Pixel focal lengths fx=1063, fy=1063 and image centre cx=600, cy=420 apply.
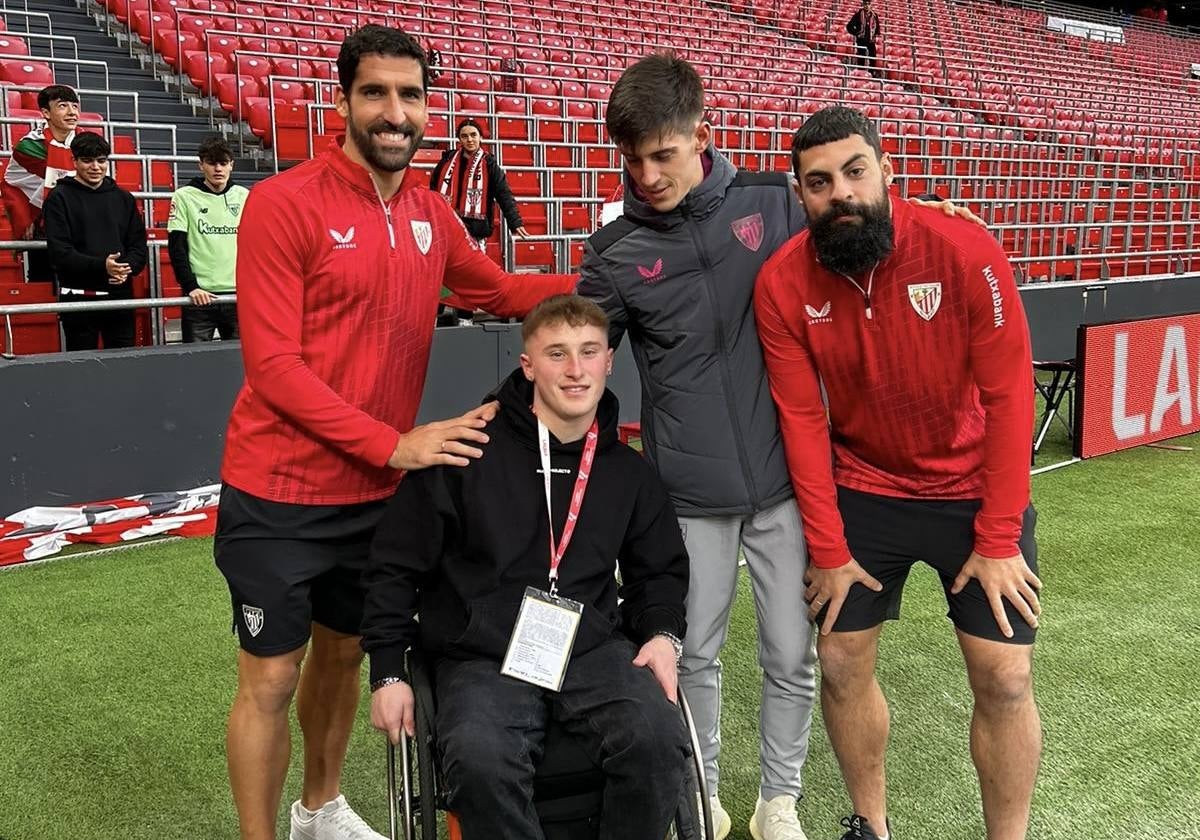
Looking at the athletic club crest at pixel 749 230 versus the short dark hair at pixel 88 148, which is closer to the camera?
the athletic club crest at pixel 749 230

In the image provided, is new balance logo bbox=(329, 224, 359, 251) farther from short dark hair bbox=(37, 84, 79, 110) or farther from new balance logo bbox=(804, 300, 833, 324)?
short dark hair bbox=(37, 84, 79, 110)

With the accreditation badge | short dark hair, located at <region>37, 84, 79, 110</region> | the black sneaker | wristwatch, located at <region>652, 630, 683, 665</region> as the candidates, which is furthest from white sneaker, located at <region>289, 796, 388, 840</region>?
short dark hair, located at <region>37, 84, 79, 110</region>

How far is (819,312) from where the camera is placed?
2268 mm

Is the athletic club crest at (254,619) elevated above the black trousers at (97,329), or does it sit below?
below

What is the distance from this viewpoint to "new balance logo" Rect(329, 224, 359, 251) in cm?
213

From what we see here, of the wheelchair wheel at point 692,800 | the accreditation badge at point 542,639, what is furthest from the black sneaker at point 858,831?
the accreditation badge at point 542,639

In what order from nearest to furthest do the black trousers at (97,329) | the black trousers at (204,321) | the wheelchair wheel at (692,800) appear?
the wheelchair wheel at (692,800) < the black trousers at (97,329) < the black trousers at (204,321)

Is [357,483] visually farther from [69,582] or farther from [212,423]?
[212,423]

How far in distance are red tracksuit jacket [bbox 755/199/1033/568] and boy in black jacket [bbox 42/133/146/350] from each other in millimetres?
4129

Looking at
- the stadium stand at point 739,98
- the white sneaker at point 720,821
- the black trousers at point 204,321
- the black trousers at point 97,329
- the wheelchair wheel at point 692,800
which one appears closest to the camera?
the wheelchair wheel at point 692,800

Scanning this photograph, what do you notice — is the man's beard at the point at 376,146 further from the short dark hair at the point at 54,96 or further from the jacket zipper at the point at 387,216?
→ the short dark hair at the point at 54,96

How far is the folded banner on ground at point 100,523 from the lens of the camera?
462 cm

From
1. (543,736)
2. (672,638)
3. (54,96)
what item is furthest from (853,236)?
(54,96)

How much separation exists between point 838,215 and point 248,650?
1484mm
